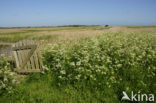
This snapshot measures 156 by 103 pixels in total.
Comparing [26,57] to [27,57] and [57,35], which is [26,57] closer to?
[27,57]

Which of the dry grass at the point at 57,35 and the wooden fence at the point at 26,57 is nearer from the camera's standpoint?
the wooden fence at the point at 26,57

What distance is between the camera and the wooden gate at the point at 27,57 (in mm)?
5773

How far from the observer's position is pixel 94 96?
159 inches

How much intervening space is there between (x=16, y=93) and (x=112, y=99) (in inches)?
125

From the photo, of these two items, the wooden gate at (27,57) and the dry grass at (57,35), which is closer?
the wooden gate at (27,57)

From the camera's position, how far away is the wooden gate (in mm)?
5773

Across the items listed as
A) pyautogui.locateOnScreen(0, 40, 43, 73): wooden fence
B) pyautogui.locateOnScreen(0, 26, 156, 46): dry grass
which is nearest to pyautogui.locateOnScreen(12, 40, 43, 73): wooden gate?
pyautogui.locateOnScreen(0, 40, 43, 73): wooden fence

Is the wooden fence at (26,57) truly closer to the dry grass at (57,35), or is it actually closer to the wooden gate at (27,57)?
the wooden gate at (27,57)

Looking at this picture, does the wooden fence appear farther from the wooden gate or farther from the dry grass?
the dry grass

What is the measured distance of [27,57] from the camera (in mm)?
5879

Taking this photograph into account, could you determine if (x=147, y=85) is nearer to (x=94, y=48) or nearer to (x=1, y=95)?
(x=94, y=48)

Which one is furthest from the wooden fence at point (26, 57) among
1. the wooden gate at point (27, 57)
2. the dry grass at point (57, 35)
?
the dry grass at point (57, 35)

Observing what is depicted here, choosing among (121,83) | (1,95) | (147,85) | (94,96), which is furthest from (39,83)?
(147,85)

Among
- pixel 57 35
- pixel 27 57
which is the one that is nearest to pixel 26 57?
pixel 27 57
